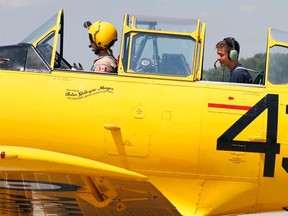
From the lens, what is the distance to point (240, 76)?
873cm

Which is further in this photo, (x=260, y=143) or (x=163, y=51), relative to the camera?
(x=163, y=51)

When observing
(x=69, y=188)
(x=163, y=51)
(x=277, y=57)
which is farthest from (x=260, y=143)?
(x=69, y=188)

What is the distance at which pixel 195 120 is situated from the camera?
8234mm

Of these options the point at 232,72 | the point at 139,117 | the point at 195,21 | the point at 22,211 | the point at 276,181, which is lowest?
the point at 22,211

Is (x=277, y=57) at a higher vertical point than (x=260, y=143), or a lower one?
higher

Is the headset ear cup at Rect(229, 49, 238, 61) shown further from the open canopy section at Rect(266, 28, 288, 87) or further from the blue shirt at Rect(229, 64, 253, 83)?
the open canopy section at Rect(266, 28, 288, 87)

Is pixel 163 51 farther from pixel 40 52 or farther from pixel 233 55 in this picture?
pixel 40 52

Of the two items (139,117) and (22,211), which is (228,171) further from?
(22,211)

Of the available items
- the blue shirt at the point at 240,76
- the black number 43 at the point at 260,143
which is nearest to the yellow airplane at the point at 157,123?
the black number 43 at the point at 260,143

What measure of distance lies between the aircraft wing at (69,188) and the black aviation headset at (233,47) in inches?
78.8

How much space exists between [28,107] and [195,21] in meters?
2.29

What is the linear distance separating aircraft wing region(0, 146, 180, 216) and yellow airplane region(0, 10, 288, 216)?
0.09 feet

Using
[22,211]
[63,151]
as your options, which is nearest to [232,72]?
[63,151]

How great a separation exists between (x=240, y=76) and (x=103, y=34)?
1792 millimetres
